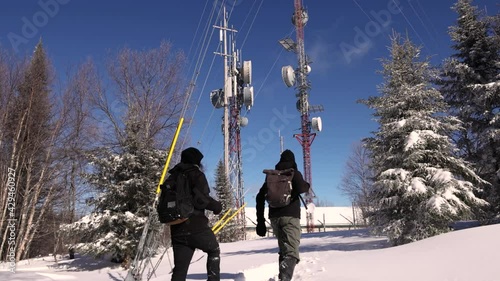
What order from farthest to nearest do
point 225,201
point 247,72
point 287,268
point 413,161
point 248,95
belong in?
point 225,201 → point 247,72 → point 248,95 → point 413,161 → point 287,268

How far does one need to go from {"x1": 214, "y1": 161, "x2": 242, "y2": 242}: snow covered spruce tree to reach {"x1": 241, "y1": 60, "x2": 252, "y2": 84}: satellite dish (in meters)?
9.01

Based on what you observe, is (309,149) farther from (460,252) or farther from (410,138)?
(460,252)

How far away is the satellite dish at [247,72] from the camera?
1229 inches

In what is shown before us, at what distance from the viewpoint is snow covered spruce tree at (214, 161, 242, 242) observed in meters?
28.8

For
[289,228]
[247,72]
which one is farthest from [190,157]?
[247,72]

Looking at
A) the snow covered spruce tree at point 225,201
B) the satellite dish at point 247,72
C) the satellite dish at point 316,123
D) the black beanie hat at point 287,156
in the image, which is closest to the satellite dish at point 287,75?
the satellite dish at point 247,72

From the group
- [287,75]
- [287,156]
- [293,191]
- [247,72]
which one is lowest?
[293,191]

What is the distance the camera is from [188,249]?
347cm

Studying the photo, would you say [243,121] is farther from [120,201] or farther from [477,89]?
[477,89]

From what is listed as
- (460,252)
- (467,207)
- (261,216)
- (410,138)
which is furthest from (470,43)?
(261,216)

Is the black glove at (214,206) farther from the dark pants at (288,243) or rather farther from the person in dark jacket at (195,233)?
the dark pants at (288,243)

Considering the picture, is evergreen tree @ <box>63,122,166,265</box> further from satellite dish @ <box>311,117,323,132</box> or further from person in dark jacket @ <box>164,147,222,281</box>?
satellite dish @ <box>311,117,323,132</box>

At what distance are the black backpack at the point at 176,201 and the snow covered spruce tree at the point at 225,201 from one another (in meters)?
23.7

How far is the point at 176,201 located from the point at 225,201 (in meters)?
29.2
